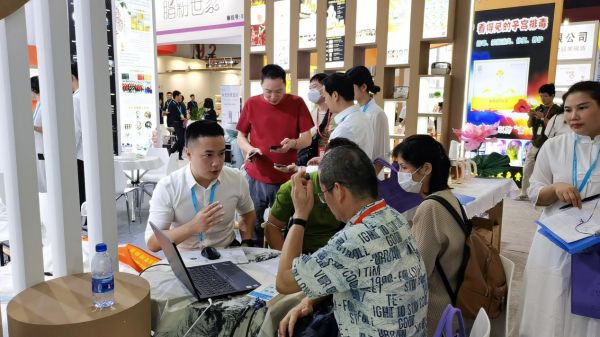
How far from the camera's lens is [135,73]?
6.68m

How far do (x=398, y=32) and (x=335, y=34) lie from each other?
1.07 m

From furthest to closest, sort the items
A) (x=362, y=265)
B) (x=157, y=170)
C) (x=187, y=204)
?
(x=157, y=170), (x=187, y=204), (x=362, y=265)

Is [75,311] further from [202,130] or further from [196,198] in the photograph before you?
[202,130]

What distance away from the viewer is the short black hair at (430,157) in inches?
74.6

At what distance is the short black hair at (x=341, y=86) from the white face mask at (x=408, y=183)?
1086 millimetres

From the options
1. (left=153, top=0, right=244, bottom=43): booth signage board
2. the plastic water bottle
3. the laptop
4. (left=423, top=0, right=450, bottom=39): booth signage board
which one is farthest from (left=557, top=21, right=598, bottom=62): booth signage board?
the plastic water bottle

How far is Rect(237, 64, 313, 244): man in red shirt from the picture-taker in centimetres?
327

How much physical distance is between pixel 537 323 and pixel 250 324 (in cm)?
163

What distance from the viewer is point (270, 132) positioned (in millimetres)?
3355

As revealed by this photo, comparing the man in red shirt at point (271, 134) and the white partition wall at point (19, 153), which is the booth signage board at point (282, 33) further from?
the white partition wall at point (19, 153)

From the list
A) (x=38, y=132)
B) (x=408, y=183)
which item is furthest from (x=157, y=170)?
(x=408, y=183)

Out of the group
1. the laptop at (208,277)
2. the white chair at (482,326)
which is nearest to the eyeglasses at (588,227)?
the white chair at (482,326)

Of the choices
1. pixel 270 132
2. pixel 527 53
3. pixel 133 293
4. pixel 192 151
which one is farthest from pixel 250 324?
pixel 527 53

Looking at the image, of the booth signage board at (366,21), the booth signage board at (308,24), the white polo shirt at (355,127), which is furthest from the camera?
the booth signage board at (308,24)
